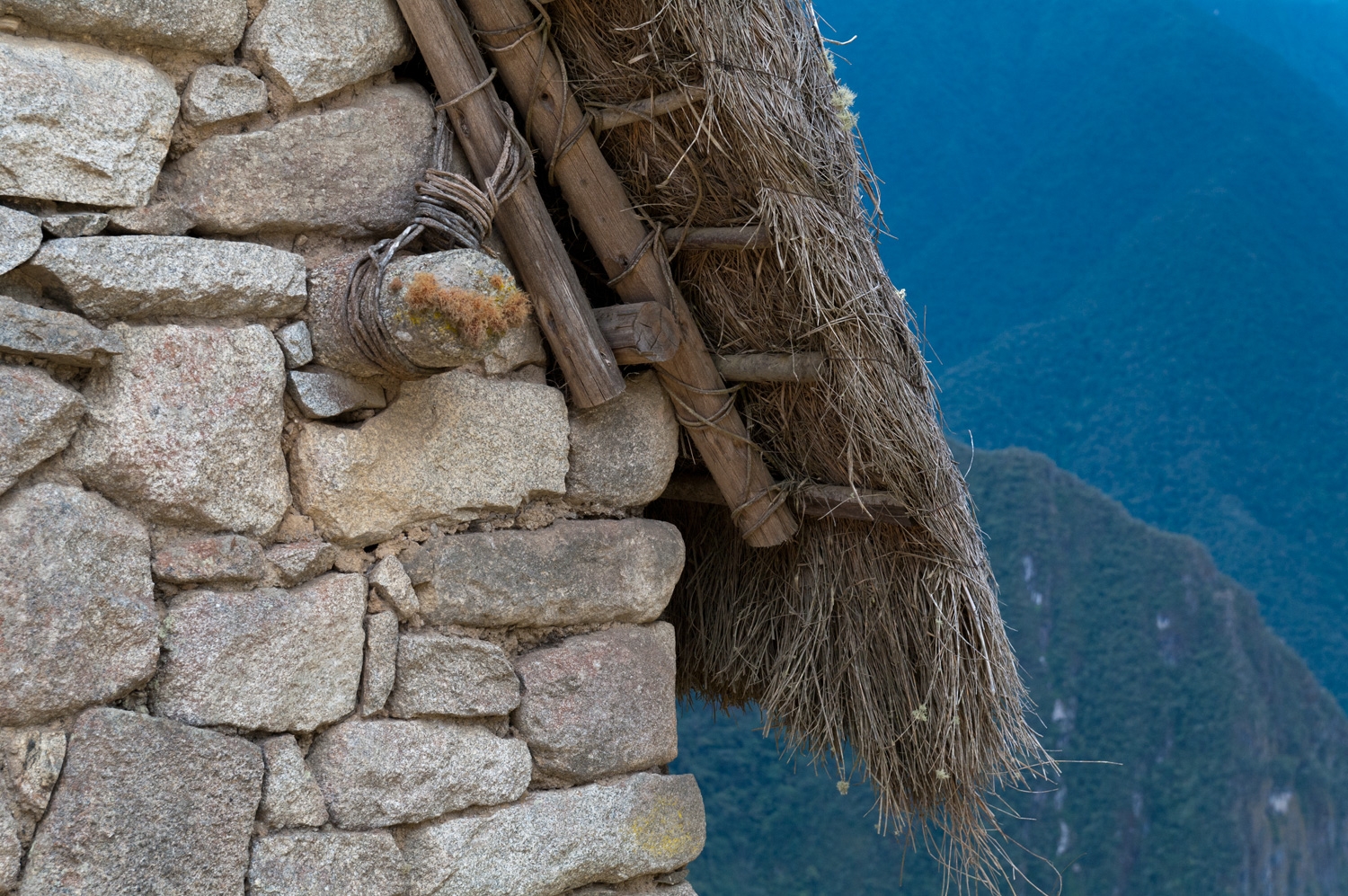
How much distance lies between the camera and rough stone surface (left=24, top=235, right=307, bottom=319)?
1308 mm

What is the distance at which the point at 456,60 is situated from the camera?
1.69 meters

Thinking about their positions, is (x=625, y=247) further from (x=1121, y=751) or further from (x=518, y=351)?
(x=1121, y=751)

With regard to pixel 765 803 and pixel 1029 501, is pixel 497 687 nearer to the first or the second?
pixel 765 803

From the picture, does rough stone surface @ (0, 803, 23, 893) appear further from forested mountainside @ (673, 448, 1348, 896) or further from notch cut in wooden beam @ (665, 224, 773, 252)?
forested mountainside @ (673, 448, 1348, 896)

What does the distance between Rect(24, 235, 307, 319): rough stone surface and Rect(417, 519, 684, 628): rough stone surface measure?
0.47 m

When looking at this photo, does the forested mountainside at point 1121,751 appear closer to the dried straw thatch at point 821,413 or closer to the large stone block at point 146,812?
the dried straw thatch at point 821,413

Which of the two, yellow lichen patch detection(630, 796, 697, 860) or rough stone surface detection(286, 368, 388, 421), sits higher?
rough stone surface detection(286, 368, 388, 421)

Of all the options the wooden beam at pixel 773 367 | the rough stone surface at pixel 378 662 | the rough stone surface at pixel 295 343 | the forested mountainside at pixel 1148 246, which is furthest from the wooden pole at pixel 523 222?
the forested mountainside at pixel 1148 246

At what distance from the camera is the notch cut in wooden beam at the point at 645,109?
1754mm

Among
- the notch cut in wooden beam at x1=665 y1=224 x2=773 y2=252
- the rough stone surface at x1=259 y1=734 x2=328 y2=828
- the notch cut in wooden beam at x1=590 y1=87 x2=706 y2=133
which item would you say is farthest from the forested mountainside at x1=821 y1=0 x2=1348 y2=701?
the rough stone surface at x1=259 y1=734 x2=328 y2=828

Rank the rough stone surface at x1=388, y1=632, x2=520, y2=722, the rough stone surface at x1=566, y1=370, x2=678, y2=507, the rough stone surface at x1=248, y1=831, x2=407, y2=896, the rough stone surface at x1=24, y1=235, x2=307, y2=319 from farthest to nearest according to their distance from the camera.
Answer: the rough stone surface at x1=566, y1=370, x2=678, y2=507 → the rough stone surface at x1=388, y1=632, x2=520, y2=722 → the rough stone surface at x1=248, y1=831, x2=407, y2=896 → the rough stone surface at x1=24, y1=235, x2=307, y2=319

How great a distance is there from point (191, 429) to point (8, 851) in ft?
1.81

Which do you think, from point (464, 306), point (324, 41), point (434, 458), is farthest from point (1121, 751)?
point (324, 41)

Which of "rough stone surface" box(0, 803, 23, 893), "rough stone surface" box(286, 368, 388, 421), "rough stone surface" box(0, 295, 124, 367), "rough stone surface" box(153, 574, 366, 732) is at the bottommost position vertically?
"rough stone surface" box(0, 803, 23, 893)
